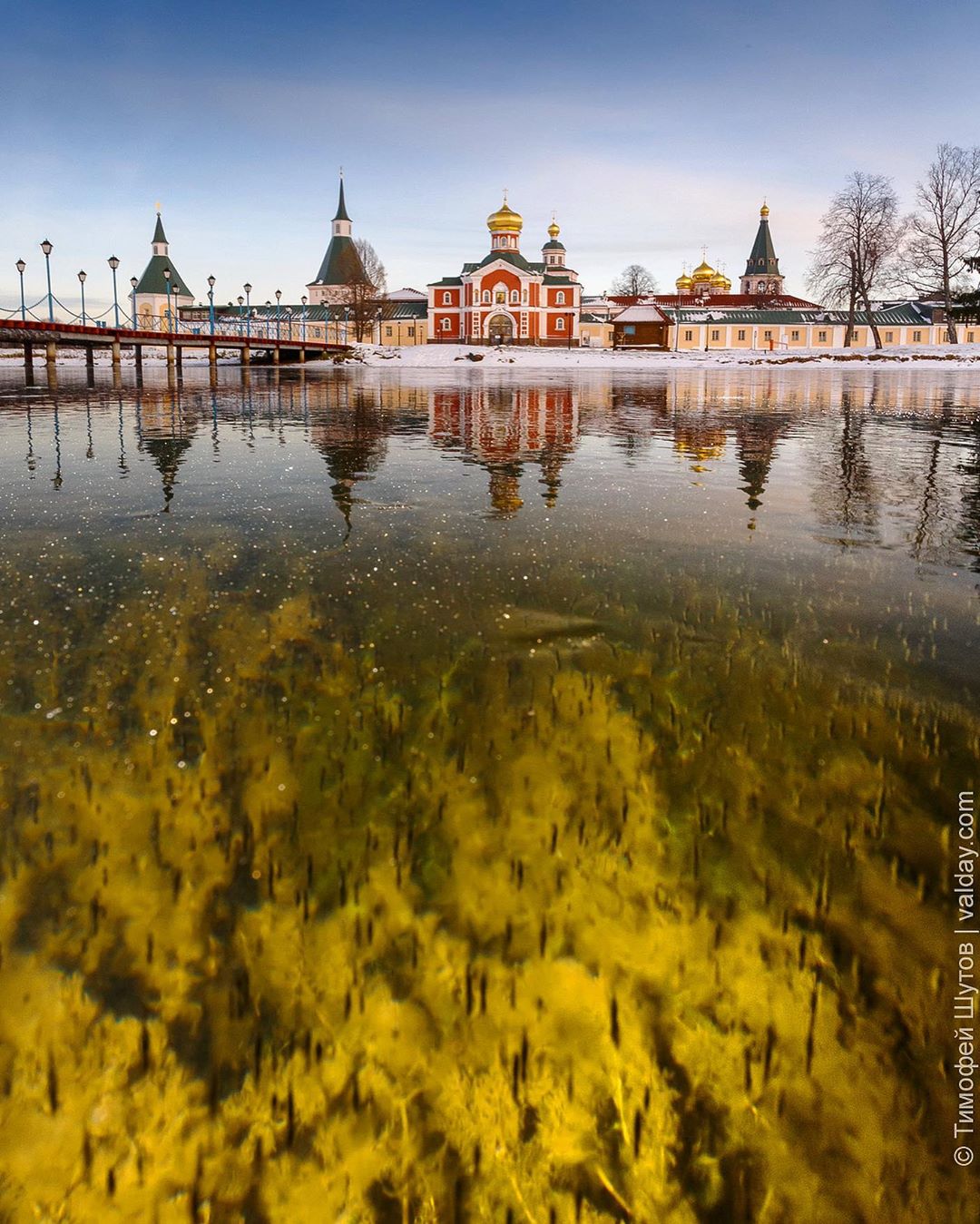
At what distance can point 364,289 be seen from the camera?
3103 inches

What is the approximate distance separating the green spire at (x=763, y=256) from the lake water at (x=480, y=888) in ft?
376

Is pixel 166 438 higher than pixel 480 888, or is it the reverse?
pixel 166 438

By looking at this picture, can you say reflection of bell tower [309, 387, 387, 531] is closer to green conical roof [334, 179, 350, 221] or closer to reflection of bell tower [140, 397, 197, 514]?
reflection of bell tower [140, 397, 197, 514]

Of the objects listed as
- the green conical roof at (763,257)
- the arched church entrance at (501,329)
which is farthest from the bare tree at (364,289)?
the green conical roof at (763,257)

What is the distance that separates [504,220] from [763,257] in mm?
44868

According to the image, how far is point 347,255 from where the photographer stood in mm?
98938

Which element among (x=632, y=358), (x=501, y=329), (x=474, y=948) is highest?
(x=501, y=329)

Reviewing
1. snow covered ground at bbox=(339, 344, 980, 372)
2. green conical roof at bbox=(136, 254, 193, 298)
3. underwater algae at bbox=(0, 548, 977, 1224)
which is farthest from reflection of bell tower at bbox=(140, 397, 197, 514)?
green conical roof at bbox=(136, 254, 193, 298)

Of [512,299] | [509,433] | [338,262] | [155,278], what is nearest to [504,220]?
[512,299]

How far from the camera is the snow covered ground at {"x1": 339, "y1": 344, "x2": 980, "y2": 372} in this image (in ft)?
194

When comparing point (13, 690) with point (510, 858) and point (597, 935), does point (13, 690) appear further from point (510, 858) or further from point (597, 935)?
point (597, 935)

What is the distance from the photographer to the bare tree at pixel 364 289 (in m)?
78.7

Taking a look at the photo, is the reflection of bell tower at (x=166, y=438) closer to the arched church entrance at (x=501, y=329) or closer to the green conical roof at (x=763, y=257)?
the arched church entrance at (x=501, y=329)

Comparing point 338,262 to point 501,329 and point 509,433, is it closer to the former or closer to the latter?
point 501,329
